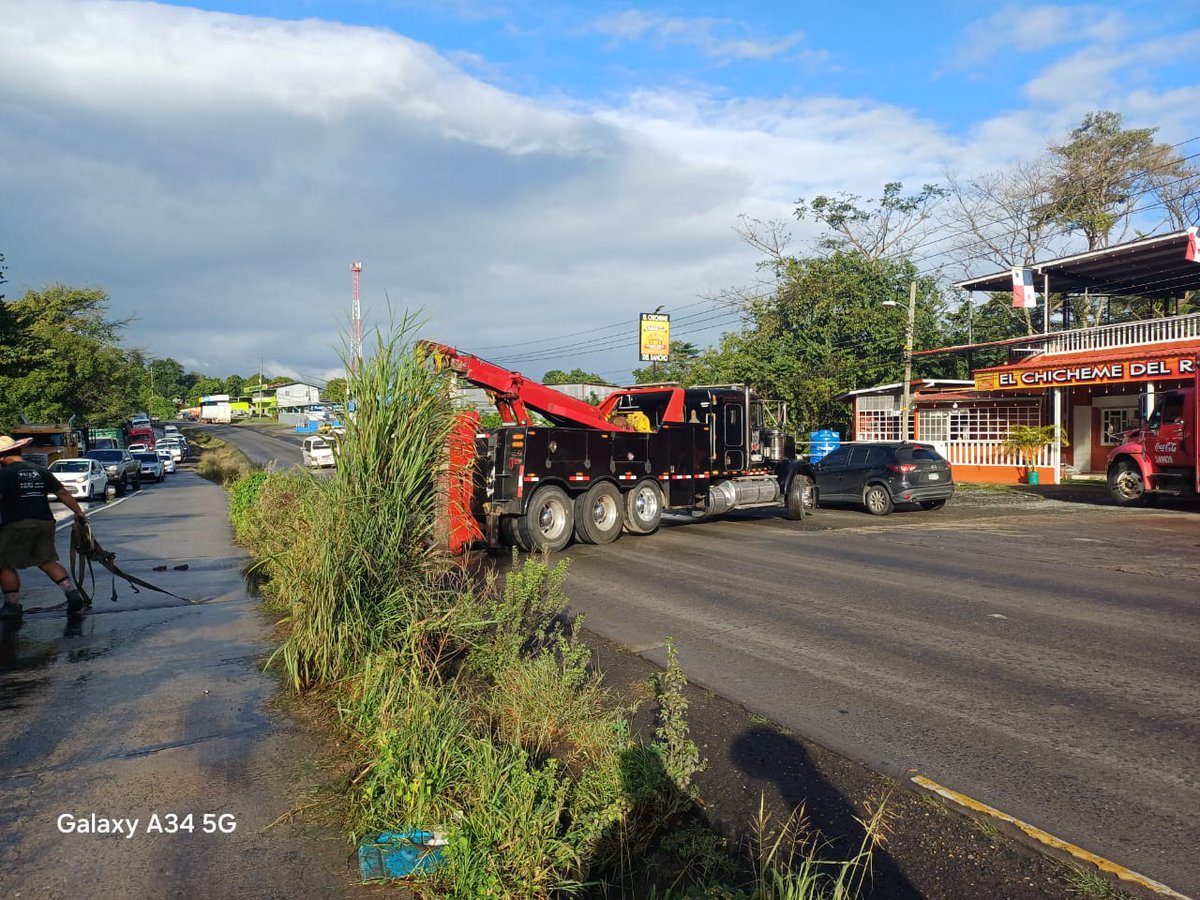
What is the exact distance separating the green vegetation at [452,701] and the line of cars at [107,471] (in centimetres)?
1671

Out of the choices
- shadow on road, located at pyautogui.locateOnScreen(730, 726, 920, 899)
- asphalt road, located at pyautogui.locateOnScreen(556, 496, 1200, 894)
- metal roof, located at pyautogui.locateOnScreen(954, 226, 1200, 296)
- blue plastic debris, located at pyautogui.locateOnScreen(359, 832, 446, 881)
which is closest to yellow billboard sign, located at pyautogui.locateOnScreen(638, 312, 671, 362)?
metal roof, located at pyautogui.locateOnScreen(954, 226, 1200, 296)

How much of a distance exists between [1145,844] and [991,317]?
41014mm

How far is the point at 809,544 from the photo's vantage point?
1463 centimetres

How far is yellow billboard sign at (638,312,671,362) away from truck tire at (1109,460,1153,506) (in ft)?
91.2

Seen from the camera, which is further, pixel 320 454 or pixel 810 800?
pixel 320 454

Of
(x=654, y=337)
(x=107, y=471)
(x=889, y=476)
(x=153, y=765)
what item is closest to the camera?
(x=153, y=765)

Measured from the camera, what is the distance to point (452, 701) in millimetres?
5066

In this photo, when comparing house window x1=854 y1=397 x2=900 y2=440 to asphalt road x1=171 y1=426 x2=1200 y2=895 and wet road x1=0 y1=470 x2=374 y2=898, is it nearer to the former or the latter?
asphalt road x1=171 y1=426 x2=1200 y2=895

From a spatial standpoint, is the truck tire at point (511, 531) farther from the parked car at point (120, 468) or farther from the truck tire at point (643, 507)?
the parked car at point (120, 468)

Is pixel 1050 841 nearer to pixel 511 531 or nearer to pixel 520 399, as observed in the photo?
pixel 511 531

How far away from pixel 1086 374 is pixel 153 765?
2566 centimetres

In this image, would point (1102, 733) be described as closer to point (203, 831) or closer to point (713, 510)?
point (203, 831)

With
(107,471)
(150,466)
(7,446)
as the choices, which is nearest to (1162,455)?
(7,446)

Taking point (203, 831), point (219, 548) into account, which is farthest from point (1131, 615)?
point (219, 548)
